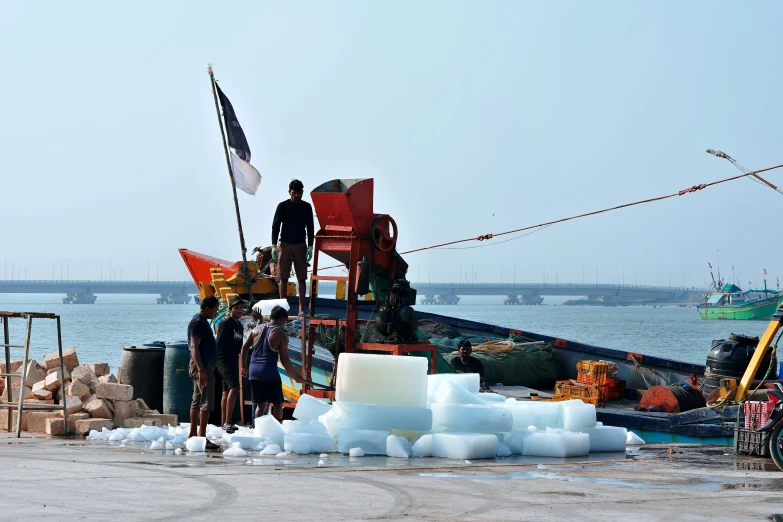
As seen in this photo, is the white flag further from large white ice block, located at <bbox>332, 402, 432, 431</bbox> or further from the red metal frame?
large white ice block, located at <bbox>332, 402, 432, 431</bbox>

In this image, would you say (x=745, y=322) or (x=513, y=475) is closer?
(x=513, y=475)

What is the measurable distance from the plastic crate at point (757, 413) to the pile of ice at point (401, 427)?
165cm

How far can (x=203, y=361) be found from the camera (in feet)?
40.5

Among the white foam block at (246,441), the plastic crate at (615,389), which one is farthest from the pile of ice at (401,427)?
the plastic crate at (615,389)

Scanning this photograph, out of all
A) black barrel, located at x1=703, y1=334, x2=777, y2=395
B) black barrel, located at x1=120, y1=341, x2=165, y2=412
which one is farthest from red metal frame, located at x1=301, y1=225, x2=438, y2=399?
black barrel, located at x1=703, y1=334, x2=777, y2=395

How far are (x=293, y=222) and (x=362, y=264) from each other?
1515mm

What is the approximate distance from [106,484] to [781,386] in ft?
22.5

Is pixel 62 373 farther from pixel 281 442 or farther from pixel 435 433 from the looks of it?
pixel 435 433

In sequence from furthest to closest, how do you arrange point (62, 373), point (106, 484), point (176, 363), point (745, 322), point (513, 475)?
point (745, 322), point (176, 363), point (62, 373), point (513, 475), point (106, 484)

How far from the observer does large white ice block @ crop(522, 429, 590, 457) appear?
40.3 ft

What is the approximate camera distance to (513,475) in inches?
415

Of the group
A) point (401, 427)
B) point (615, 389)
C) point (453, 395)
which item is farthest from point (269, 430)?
point (615, 389)


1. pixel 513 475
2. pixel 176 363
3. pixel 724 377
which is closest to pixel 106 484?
pixel 513 475

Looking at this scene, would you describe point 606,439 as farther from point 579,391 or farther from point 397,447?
point 579,391
